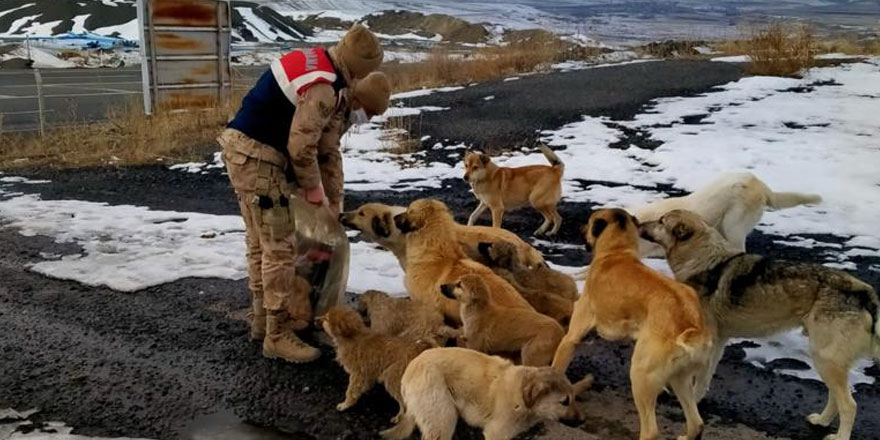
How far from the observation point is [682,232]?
5434 millimetres

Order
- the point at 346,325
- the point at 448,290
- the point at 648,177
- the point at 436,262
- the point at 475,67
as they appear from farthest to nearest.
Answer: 1. the point at 475,67
2. the point at 648,177
3. the point at 436,262
4. the point at 448,290
5. the point at 346,325

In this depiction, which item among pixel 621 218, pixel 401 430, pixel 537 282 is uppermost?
pixel 621 218

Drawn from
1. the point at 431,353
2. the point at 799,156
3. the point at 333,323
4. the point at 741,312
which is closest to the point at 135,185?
the point at 333,323

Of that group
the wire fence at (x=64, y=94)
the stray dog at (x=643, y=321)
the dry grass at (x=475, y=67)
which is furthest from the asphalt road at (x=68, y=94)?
the stray dog at (x=643, y=321)

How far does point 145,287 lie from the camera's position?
7.12 m

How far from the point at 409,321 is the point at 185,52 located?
556 inches

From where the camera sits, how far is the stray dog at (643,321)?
4168 millimetres

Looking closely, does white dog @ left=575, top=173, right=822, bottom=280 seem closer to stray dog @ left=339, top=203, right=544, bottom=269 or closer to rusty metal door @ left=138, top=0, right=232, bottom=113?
stray dog @ left=339, top=203, right=544, bottom=269

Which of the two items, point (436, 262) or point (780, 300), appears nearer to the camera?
point (780, 300)

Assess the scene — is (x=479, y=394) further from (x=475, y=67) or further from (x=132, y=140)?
(x=475, y=67)

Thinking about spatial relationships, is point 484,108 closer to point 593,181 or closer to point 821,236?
point 593,181

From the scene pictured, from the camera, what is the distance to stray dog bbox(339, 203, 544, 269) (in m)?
6.18

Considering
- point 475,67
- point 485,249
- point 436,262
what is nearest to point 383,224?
point 436,262

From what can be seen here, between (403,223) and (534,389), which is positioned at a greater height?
(403,223)
